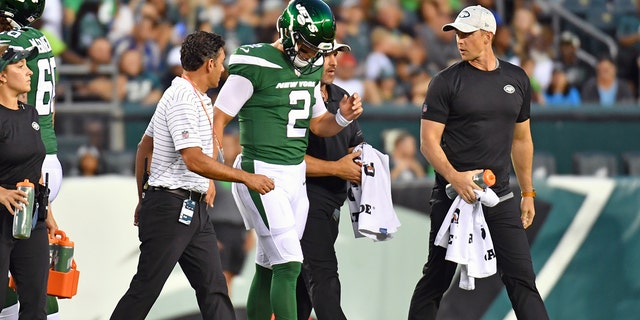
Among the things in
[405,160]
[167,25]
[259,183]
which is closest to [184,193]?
[259,183]

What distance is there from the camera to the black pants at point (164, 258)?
6898 millimetres

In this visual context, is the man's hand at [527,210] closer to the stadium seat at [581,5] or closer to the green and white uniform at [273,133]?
the green and white uniform at [273,133]

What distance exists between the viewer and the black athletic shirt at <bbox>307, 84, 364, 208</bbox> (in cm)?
782

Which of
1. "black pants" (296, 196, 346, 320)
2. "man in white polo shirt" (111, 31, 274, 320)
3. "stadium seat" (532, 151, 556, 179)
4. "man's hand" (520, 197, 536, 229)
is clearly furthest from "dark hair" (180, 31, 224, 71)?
"stadium seat" (532, 151, 556, 179)

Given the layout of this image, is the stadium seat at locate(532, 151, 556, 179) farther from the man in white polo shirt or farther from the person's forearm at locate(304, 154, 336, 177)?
the man in white polo shirt

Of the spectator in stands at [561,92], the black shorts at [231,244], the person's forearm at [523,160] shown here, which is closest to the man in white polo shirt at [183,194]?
the person's forearm at [523,160]

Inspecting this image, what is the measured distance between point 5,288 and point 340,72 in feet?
22.3

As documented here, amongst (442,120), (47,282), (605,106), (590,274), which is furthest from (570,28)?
(47,282)

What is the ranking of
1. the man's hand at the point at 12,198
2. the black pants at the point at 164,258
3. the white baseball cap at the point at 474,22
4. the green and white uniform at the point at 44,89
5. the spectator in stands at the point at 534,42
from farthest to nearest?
the spectator in stands at the point at 534,42
the white baseball cap at the point at 474,22
the green and white uniform at the point at 44,89
the black pants at the point at 164,258
the man's hand at the point at 12,198

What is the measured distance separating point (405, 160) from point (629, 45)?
5.31 m

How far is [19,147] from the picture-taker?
654 centimetres

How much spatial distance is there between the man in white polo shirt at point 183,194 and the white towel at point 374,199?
3.51ft

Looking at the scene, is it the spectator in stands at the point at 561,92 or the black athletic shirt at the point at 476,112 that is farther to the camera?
the spectator in stands at the point at 561,92

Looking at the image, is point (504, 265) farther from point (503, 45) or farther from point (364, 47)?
point (503, 45)
